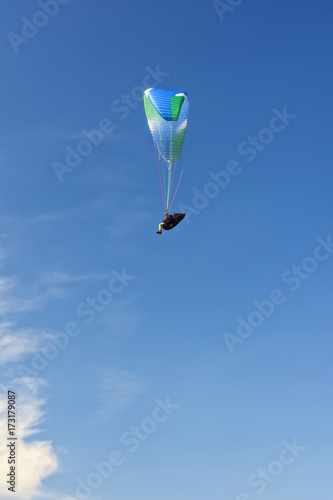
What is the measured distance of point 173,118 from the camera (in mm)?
61719

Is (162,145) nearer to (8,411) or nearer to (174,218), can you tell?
(174,218)

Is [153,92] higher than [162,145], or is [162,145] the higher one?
[153,92]

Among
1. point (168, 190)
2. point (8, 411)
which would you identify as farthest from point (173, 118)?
point (8, 411)

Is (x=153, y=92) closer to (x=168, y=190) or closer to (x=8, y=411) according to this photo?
(x=168, y=190)

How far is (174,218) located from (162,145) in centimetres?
786

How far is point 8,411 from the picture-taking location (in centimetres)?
5550

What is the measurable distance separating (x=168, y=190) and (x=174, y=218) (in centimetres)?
279

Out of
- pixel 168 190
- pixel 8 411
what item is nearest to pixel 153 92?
pixel 168 190

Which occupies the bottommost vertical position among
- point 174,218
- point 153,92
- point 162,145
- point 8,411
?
point 8,411

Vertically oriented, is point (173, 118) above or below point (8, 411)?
above

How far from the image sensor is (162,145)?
62.2 m

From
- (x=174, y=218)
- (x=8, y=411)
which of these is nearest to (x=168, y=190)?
(x=174, y=218)

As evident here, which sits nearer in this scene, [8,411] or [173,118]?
[8,411]

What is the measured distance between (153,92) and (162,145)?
527cm
